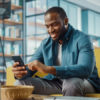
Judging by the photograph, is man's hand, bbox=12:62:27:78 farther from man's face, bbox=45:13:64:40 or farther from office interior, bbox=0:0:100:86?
office interior, bbox=0:0:100:86

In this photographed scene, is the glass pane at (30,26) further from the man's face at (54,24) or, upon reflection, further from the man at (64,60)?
the man's face at (54,24)

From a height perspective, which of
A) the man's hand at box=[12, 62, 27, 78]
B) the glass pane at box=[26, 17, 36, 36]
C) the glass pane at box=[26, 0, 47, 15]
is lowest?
the man's hand at box=[12, 62, 27, 78]

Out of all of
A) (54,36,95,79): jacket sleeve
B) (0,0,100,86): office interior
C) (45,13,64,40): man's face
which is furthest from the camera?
(0,0,100,86): office interior

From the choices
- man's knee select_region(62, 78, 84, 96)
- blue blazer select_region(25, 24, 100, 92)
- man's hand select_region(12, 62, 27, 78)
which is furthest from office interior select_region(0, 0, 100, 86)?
man's knee select_region(62, 78, 84, 96)

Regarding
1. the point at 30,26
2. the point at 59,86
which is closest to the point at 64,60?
the point at 59,86

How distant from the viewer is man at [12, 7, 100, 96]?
57.5 inches

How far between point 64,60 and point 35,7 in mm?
4329

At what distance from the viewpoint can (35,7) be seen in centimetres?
588

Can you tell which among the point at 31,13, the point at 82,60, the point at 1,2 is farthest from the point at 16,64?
the point at 31,13

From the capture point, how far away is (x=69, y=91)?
1426 mm

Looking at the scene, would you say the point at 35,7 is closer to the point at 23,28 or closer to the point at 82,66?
the point at 23,28

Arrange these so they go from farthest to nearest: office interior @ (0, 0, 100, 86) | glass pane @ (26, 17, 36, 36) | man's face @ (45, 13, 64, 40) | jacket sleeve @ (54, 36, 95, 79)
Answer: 1. glass pane @ (26, 17, 36, 36)
2. office interior @ (0, 0, 100, 86)
3. man's face @ (45, 13, 64, 40)
4. jacket sleeve @ (54, 36, 95, 79)

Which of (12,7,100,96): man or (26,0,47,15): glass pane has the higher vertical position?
(26,0,47,15): glass pane

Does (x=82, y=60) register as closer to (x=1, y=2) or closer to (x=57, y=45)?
(x=57, y=45)
